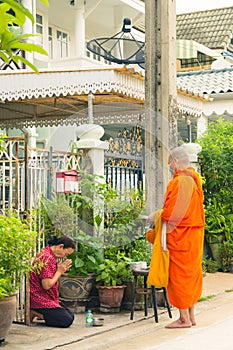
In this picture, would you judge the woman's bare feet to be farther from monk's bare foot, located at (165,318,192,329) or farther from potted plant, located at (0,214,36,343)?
monk's bare foot, located at (165,318,192,329)

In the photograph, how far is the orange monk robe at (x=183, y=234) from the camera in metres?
8.27

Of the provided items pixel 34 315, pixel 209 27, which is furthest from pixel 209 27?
pixel 34 315

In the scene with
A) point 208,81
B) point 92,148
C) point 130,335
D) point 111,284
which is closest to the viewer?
point 130,335

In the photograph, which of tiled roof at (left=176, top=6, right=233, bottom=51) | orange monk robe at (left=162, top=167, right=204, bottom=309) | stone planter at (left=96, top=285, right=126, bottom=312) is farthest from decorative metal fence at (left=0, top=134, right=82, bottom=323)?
tiled roof at (left=176, top=6, right=233, bottom=51)

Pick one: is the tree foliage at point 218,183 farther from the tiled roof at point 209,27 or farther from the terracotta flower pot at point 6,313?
the tiled roof at point 209,27

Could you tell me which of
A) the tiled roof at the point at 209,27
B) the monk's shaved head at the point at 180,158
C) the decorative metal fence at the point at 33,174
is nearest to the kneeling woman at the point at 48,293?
the decorative metal fence at the point at 33,174

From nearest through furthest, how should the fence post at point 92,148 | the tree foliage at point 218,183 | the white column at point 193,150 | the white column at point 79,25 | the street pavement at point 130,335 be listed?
the street pavement at point 130,335, the fence post at point 92,148, the white column at point 193,150, the tree foliage at point 218,183, the white column at point 79,25

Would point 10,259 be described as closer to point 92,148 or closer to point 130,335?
point 130,335

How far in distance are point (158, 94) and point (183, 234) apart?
6.62ft

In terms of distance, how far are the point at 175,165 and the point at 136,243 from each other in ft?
5.90

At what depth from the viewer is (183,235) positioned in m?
8.31

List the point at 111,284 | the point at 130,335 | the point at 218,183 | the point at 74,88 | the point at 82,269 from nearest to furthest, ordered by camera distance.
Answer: the point at 130,335 → the point at 111,284 → the point at 82,269 → the point at 74,88 → the point at 218,183

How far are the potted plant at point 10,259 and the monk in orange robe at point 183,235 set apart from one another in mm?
1700

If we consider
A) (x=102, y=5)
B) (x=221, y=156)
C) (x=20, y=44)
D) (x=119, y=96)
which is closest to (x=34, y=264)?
(x=119, y=96)
